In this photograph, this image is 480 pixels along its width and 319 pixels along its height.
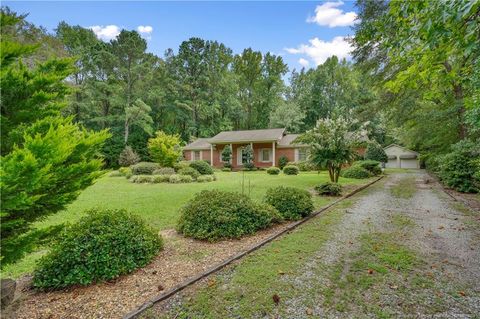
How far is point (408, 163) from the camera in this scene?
32062 millimetres

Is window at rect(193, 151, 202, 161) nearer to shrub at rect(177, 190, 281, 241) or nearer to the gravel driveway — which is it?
shrub at rect(177, 190, 281, 241)

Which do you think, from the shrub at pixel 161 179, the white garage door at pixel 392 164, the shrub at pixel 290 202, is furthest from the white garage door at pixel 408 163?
the shrub at pixel 290 202

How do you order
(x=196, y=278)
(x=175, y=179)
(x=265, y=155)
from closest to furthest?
(x=196, y=278), (x=175, y=179), (x=265, y=155)

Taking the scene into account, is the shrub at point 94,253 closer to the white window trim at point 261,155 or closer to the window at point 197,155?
the white window trim at point 261,155

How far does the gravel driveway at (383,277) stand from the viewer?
265cm

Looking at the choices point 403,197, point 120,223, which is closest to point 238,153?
point 403,197

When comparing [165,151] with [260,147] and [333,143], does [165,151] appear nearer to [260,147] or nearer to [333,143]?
[260,147]

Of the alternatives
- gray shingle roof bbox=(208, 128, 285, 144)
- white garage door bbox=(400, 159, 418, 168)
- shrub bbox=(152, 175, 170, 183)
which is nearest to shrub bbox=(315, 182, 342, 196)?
shrub bbox=(152, 175, 170, 183)

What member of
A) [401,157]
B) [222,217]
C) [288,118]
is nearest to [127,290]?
[222,217]

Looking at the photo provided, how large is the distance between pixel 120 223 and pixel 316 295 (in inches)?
114

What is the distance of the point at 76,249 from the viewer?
10.3ft

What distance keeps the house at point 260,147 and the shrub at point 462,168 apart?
12617 millimetres

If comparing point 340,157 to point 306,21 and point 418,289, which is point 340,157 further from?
point 418,289

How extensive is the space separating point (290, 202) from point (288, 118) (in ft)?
97.9
